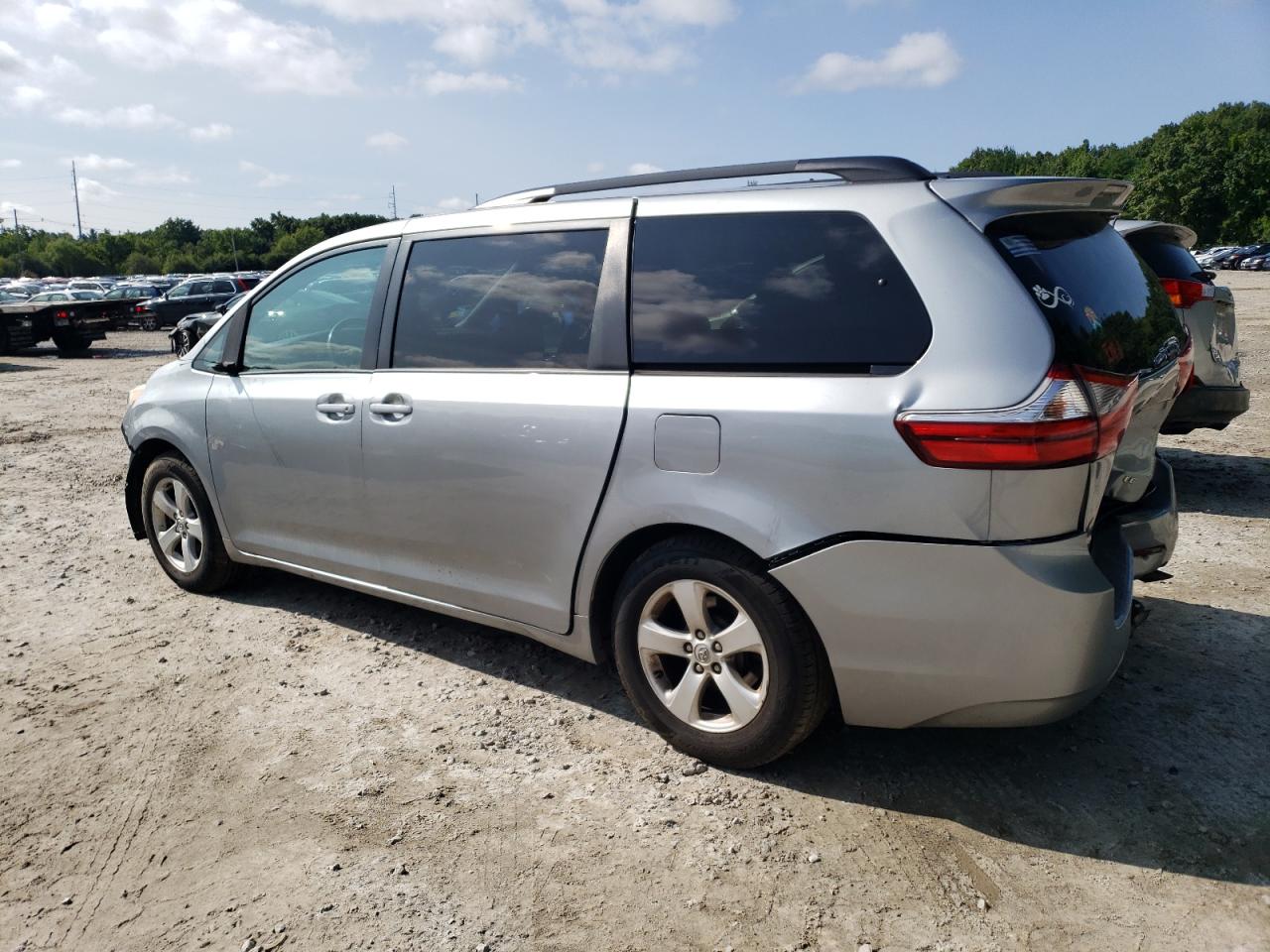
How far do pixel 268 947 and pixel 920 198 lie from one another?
105 inches

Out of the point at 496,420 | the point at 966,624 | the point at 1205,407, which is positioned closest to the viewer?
the point at 966,624

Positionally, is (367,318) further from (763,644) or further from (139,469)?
(763,644)

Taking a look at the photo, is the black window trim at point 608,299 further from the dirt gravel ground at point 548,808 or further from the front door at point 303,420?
the dirt gravel ground at point 548,808

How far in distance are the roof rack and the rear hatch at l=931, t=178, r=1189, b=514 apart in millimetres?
146

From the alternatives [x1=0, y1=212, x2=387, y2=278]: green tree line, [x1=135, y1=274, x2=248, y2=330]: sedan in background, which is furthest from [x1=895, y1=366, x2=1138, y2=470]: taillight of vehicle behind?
[x1=0, y1=212, x2=387, y2=278]: green tree line

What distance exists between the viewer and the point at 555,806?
2.95m

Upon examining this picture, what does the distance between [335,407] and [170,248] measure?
12499 centimetres

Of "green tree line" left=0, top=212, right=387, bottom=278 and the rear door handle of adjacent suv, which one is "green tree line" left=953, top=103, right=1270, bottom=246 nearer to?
"green tree line" left=0, top=212, right=387, bottom=278

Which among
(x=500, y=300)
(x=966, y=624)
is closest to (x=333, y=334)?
(x=500, y=300)

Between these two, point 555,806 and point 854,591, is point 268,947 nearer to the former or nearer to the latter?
point 555,806

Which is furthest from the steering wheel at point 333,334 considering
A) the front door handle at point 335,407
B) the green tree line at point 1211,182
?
the green tree line at point 1211,182

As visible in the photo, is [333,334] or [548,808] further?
[333,334]

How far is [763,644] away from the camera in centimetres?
285

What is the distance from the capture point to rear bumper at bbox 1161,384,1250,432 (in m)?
5.91
